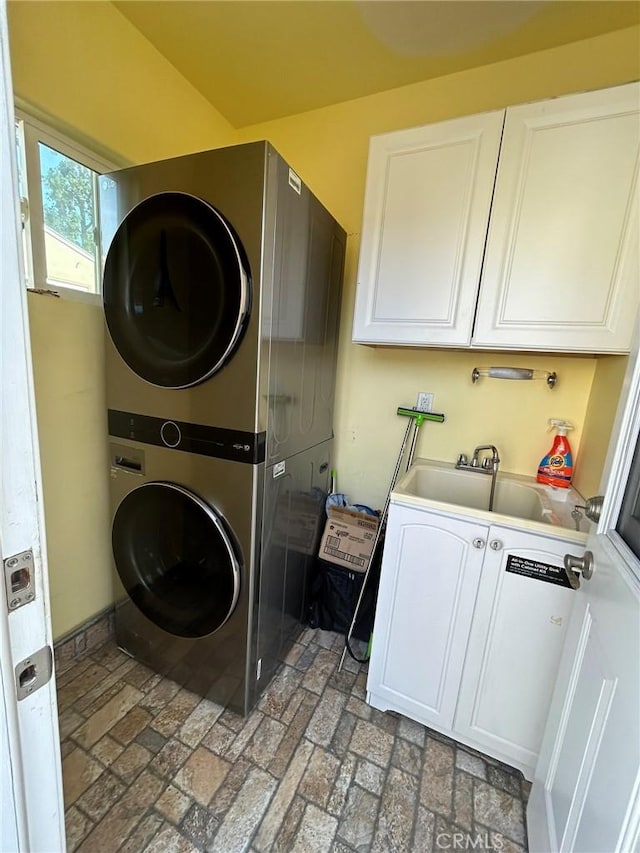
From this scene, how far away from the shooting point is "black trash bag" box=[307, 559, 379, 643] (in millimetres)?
1836

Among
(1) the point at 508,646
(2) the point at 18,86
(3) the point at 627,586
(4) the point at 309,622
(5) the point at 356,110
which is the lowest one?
(4) the point at 309,622

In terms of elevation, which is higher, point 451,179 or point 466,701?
point 451,179

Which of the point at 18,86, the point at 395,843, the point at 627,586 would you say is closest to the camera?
the point at 627,586

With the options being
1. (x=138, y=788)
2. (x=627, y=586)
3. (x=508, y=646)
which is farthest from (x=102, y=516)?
(x=627, y=586)

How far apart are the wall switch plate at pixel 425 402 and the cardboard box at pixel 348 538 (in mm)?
642

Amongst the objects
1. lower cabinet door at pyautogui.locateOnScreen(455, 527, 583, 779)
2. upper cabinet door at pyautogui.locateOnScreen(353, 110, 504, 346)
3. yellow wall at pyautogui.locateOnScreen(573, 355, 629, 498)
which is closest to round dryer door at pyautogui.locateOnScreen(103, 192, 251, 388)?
upper cabinet door at pyautogui.locateOnScreen(353, 110, 504, 346)

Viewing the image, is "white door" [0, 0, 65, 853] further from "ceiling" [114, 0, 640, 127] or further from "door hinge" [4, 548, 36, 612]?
"ceiling" [114, 0, 640, 127]

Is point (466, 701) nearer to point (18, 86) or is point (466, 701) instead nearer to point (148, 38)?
point (18, 86)

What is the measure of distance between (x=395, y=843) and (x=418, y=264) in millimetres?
2030

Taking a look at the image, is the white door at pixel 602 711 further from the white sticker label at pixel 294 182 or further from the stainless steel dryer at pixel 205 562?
the white sticker label at pixel 294 182

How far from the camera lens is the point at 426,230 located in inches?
57.8

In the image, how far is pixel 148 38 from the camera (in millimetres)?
1608

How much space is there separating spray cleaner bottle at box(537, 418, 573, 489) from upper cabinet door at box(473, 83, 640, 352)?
18.8 inches

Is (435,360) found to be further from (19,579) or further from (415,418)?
(19,579)
